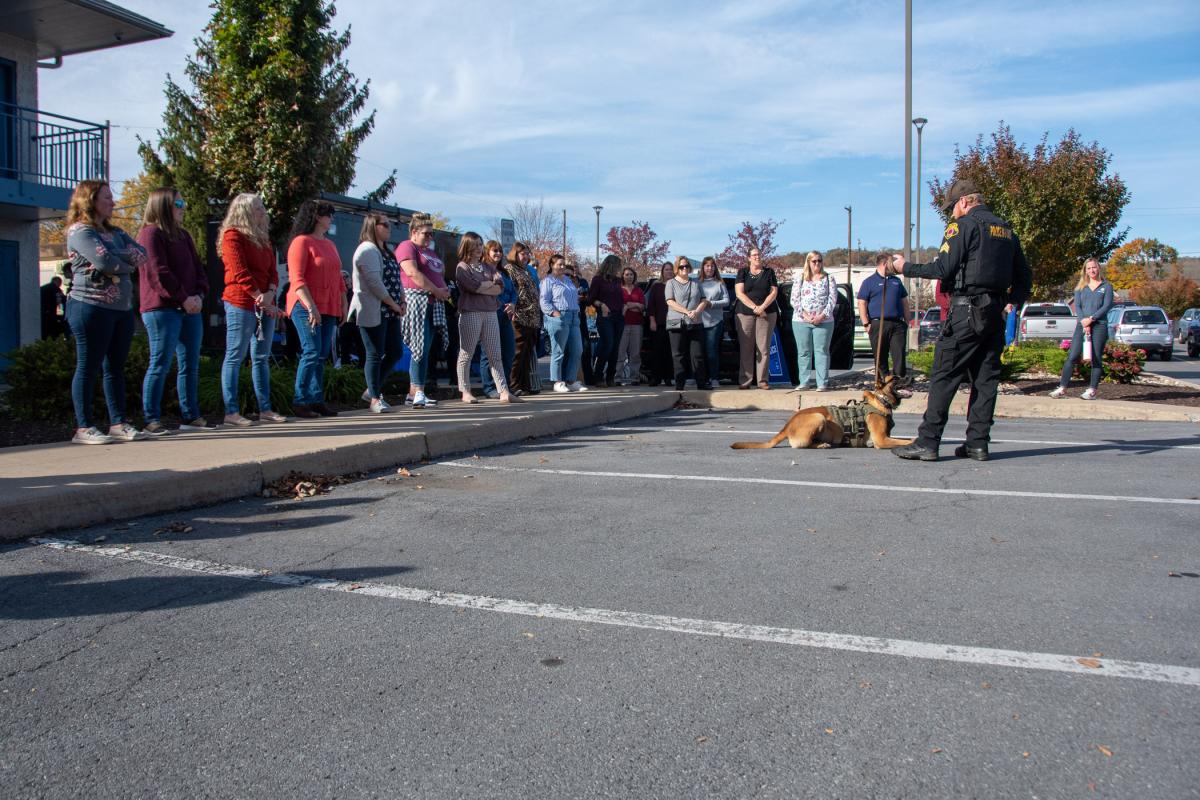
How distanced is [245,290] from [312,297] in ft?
2.41

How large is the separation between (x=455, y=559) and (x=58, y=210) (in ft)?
48.4

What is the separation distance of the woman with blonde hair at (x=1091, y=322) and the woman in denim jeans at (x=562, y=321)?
6307 millimetres

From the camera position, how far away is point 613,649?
10.3ft

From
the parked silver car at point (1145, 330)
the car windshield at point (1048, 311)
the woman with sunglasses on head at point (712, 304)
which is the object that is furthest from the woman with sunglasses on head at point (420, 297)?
the parked silver car at point (1145, 330)

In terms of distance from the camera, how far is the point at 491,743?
250cm

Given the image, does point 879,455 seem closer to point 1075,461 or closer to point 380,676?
point 1075,461

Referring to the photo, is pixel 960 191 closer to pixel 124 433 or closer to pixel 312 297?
pixel 312 297

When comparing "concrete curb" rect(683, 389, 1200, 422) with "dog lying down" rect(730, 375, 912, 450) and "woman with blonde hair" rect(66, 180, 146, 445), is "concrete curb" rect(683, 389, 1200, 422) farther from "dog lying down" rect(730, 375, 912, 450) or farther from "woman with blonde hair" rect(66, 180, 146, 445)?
"woman with blonde hair" rect(66, 180, 146, 445)

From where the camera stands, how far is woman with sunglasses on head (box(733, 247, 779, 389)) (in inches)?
477

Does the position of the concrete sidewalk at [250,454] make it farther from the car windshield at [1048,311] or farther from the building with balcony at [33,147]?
the car windshield at [1048,311]

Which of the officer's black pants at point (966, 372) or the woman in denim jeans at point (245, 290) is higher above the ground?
the woman in denim jeans at point (245, 290)

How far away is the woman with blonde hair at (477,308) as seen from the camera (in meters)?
9.88

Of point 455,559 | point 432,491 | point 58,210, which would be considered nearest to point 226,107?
point 58,210

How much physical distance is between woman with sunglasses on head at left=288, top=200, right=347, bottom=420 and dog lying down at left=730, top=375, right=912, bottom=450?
3902 millimetres
